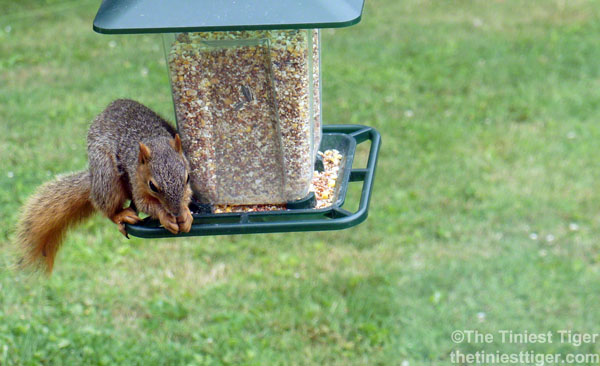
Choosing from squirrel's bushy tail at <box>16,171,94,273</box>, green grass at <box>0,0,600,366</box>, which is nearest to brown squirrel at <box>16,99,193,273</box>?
squirrel's bushy tail at <box>16,171,94,273</box>

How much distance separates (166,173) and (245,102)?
28 centimetres

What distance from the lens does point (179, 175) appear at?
181 centimetres

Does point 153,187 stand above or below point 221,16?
below

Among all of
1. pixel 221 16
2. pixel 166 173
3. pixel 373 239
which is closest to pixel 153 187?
pixel 166 173

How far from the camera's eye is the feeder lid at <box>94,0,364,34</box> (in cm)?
154

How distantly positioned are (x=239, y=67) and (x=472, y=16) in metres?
6.03

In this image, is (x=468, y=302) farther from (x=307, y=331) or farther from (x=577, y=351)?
(x=307, y=331)

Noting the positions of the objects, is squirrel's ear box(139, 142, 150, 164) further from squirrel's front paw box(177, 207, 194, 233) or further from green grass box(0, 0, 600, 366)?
green grass box(0, 0, 600, 366)

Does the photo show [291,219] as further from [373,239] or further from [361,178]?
[373,239]

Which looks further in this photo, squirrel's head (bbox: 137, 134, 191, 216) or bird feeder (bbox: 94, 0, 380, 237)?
Answer: squirrel's head (bbox: 137, 134, 191, 216)

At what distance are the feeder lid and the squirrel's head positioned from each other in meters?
0.35

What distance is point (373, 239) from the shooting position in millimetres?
4223

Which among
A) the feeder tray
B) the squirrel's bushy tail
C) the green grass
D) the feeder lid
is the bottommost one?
the green grass

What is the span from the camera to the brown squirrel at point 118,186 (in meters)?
1.81
